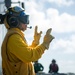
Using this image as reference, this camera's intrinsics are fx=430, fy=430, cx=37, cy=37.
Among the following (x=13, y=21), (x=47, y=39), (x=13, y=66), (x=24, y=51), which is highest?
(x=13, y=21)

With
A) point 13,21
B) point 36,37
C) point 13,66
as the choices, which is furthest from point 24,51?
point 36,37

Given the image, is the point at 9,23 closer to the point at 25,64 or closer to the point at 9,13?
the point at 9,13

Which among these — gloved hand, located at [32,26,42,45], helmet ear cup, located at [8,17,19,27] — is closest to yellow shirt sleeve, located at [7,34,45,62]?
helmet ear cup, located at [8,17,19,27]

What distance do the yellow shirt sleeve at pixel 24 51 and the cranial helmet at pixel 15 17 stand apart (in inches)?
11.6

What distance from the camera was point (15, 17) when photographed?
22.0ft

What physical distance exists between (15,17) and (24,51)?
60cm

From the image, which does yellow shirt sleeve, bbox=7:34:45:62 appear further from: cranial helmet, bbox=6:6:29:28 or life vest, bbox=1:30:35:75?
cranial helmet, bbox=6:6:29:28

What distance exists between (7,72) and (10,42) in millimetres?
464

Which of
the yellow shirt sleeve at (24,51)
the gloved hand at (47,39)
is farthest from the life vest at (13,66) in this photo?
the gloved hand at (47,39)

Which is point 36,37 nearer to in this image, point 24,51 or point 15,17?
point 15,17

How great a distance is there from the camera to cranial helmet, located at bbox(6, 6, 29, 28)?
6668 millimetres

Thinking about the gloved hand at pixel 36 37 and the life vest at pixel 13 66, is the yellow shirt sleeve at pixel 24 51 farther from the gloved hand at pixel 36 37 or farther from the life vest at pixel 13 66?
the gloved hand at pixel 36 37

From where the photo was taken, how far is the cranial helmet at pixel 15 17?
667 cm

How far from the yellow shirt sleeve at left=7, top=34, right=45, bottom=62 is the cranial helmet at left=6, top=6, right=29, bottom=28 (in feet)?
0.96
